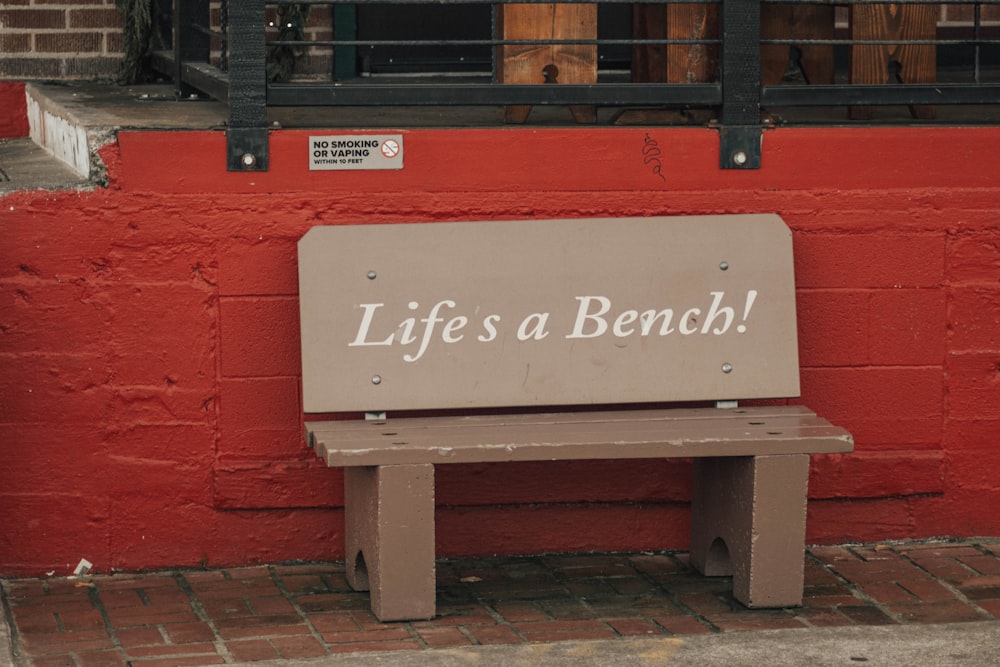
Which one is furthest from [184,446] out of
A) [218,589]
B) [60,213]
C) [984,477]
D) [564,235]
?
[984,477]

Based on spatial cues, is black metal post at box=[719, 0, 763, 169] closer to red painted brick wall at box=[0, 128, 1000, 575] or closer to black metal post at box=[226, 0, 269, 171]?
red painted brick wall at box=[0, 128, 1000, 575]

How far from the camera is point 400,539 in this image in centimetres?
461

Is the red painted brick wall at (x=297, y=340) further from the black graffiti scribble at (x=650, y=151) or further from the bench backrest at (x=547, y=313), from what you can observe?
the bench backrest at (x=547, y=313)

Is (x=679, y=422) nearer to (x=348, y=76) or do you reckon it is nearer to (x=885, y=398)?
(x=885, y=398)

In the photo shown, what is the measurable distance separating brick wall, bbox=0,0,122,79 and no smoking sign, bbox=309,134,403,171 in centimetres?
232

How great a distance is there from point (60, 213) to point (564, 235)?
152 centimetres

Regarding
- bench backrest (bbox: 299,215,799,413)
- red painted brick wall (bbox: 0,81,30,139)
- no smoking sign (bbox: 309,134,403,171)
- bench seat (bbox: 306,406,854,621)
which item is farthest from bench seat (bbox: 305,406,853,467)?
red painted brick wall (bbox: 0,81,30,139)

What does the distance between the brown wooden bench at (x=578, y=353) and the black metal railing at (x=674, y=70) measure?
403 millimetres

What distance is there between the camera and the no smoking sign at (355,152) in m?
5.02

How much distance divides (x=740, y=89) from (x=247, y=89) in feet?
5.03

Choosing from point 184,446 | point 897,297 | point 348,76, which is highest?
point 348,76

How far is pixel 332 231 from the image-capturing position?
4.95 meters

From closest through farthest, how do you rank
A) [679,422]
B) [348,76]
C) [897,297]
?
1. [679,422]
2. [897,297]
3. [348,76]

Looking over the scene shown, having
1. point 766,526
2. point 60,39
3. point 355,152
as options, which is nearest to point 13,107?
point 60,39
